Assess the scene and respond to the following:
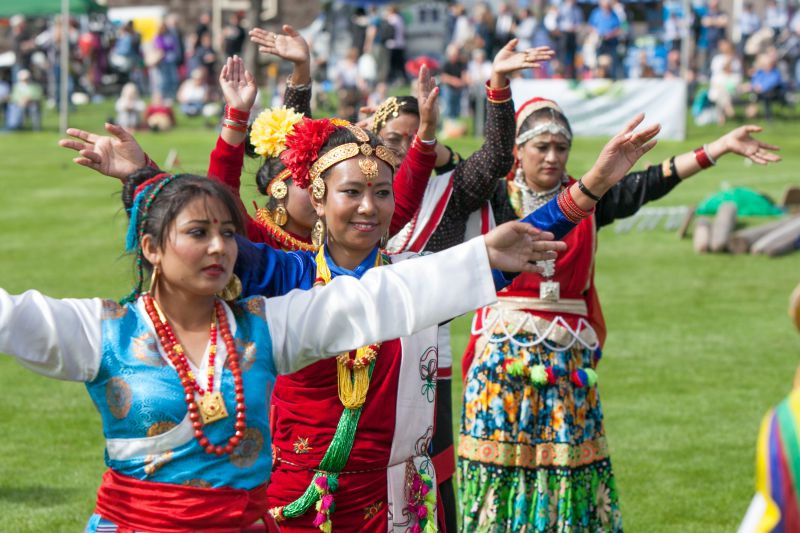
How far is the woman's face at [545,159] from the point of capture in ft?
18.1

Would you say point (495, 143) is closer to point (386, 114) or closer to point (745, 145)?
point (386, 114)

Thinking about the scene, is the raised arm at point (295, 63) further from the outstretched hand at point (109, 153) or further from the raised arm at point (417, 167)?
the outstretched hand at point (109, 153)

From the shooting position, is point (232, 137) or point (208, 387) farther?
point (232, 137)

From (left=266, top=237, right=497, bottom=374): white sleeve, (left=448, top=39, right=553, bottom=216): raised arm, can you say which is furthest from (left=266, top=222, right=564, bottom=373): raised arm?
(left=448, top=39, right=553, bottom=216): raised arm

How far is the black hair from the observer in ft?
11.0

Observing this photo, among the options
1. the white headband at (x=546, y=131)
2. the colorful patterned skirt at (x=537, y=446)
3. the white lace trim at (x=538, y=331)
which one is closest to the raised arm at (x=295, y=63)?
the white headband at (x=546, y=131)

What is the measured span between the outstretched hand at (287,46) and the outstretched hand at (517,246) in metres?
2.23

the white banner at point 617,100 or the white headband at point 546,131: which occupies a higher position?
the white headband at point 546,131

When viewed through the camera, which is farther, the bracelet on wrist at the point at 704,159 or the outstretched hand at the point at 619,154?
the bracelet on wrist at the point at 704,159

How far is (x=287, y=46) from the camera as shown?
210 inches

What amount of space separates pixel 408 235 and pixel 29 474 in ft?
9.81

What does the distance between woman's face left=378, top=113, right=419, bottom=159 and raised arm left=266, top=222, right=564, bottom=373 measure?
220cm

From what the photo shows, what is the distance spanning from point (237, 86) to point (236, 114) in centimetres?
13

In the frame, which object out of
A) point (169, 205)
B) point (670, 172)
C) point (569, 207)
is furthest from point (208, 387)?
point (670, 172)
